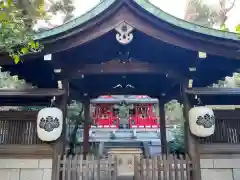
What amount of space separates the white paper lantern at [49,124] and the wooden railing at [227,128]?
2818 millimetres

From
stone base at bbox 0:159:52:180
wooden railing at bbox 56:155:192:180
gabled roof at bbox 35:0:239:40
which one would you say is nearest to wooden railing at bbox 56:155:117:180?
wooden railing at bbox 56:155:192:180

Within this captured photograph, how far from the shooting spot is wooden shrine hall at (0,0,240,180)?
4.09 m

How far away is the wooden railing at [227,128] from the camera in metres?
4.64

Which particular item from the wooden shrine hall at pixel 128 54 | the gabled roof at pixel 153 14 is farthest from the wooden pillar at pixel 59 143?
the gabled roof at pixel 153 14

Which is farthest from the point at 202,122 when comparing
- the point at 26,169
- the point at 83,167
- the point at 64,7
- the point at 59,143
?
the point at 64,7

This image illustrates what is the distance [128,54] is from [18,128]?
2.53 m

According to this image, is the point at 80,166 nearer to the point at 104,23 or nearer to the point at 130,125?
the point at 104,23

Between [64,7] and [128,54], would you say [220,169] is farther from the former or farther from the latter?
[64,7]

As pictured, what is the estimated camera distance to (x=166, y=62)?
4.83 m

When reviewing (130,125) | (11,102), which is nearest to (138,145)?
(130,125)

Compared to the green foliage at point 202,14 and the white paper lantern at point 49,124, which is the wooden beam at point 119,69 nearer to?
the white paper lantern at point 49,124

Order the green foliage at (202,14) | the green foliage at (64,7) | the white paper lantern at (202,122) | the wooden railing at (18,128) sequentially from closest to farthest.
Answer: the white paper lantern at (202,122)
the wooden railing at (18,128)
the green foliage at (64,7)
the green foliage at (202,14)

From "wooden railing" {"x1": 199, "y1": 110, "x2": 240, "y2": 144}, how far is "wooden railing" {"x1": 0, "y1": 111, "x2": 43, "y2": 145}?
335cm

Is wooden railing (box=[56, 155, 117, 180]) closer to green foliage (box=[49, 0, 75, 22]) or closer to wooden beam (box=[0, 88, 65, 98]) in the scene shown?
wooden beam (box=[0, 88, 65, 98])
